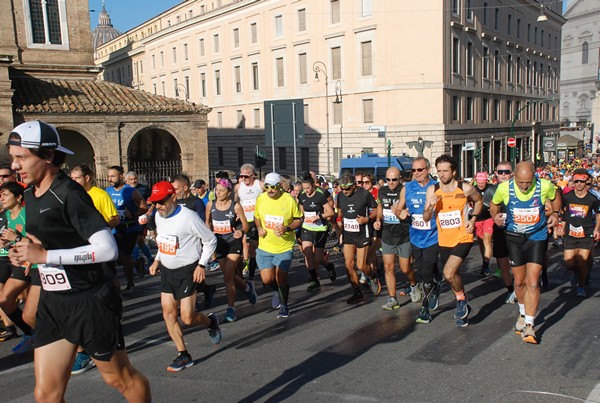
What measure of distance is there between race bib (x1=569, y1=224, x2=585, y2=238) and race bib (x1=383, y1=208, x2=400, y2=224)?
2.82m

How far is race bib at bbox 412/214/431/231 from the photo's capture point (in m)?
6.93

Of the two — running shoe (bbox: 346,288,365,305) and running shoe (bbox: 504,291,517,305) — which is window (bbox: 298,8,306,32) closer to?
running shoe (bbox: 346,288,365,305)

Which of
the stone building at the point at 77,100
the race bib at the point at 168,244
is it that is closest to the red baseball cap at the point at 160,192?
the race bib at the point at 168,244

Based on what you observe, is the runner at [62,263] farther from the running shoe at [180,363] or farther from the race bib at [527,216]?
the race bib at [527,216]

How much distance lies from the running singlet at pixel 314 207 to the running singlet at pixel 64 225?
6.21 metres

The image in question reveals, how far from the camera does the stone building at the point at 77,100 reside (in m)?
18.7

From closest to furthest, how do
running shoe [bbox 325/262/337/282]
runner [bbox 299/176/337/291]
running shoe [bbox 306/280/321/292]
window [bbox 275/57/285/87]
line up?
running shoe [bbox 306/280/321/292] < runner [bbox 299/176/337/291] < running shoe [bbox 325/262/337/282] < window [bbox 275/57/285/87]

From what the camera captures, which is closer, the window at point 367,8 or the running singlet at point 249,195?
the running singlet at point 249,195

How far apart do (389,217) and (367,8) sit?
3599 centimetres

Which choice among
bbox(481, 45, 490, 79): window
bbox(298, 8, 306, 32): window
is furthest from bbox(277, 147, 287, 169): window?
bbox(481, 45, 490, 79): window

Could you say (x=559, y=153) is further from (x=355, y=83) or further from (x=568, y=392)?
(x=568, y=392)

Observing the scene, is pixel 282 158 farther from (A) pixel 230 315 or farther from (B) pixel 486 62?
(A) pixel 230 315

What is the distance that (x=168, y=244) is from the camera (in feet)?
17.9

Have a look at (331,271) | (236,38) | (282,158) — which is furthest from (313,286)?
(236,38)
